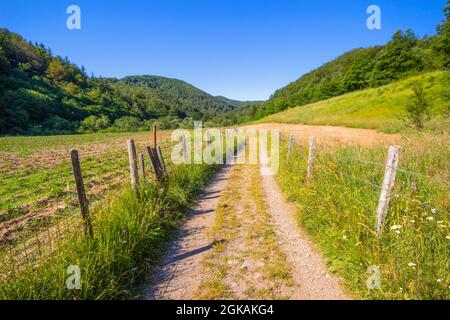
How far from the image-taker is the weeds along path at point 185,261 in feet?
10.8

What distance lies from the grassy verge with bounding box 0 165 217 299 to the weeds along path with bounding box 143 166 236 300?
0.24 m

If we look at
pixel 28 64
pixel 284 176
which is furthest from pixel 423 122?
pixel 28 64

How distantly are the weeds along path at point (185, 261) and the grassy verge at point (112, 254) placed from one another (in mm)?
236

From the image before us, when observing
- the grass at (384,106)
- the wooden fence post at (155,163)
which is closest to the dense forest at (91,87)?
the grass at (384,106)

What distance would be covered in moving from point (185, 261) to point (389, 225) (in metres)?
3.48

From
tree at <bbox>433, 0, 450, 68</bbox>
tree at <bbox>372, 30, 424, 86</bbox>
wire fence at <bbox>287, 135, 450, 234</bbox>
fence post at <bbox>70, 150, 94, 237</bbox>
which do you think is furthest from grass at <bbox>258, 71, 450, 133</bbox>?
fence post at <bbox>70, 150, 94, 237</bbox>

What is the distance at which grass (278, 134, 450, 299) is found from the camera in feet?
9.30

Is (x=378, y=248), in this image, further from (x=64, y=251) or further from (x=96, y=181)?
(x=96, y=181)

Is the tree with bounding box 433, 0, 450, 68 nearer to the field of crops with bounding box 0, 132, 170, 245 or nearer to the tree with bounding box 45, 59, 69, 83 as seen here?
the field of crops with bounding box 0, 132, 170, 245

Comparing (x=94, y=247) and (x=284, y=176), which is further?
(x=284, y=176)

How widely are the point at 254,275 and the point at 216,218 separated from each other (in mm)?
2346

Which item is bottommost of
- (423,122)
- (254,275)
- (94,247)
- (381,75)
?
(254,275)

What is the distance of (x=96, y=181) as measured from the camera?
30.3ft
